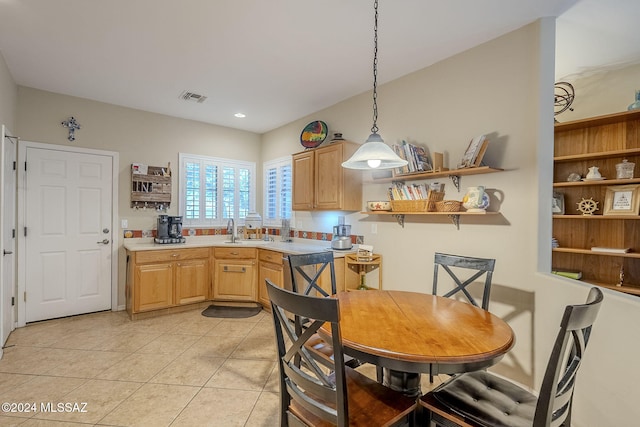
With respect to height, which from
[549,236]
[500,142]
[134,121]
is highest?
[134,121]

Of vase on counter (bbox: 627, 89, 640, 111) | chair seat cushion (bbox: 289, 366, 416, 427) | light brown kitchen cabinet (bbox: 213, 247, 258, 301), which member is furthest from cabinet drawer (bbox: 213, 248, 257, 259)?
vase on counter (bbox: 627, 89, 640, 111)

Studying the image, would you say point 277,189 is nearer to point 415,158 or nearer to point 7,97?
point 415,158

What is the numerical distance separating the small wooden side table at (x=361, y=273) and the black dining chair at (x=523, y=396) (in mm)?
1755

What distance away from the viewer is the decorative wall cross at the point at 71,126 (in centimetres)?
374

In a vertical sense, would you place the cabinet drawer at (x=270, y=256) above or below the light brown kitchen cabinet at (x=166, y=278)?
above

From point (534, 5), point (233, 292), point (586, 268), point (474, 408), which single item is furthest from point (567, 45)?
point (233, 292)

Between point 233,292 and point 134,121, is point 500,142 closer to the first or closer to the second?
point 233,292

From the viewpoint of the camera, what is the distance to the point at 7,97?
303 cm

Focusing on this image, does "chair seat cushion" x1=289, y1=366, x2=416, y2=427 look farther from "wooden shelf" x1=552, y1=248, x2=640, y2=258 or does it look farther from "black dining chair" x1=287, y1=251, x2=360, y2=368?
"wooden shelf" x1=552, y1=248, x2=640, y2=258

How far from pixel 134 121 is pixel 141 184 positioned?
88 centimetres

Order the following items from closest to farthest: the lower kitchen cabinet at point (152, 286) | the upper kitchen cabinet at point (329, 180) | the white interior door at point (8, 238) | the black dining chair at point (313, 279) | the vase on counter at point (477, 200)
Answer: the black dining chair at point (313, 279), the vase on counter at point (477, 200), the white interior door at point (8, 238), the upper kitchen cabinet at point (329, 180), the lower kitchen cabinet at point (152, 286)

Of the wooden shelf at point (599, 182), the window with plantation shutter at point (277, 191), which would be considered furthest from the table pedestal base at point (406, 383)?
the window with plantation shutter at point (277, 191)

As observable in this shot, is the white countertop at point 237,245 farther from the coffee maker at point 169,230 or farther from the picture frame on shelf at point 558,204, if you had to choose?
the picture frame on shelf at point 558,204

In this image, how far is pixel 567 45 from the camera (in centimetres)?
262
